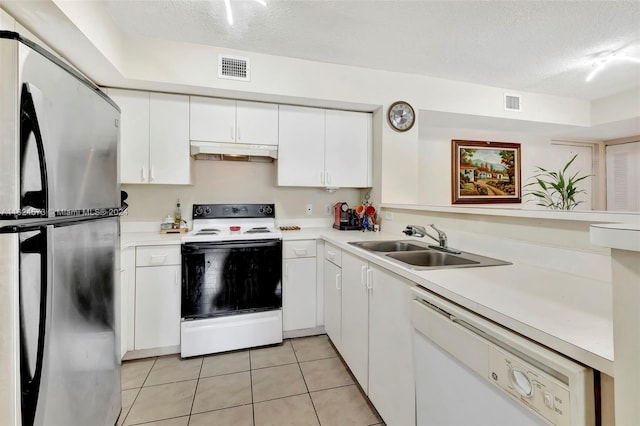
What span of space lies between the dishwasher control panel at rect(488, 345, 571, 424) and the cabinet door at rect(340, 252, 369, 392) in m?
0.90

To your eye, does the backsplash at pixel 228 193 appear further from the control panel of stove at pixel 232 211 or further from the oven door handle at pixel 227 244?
the oven door handle at pixel 227 244

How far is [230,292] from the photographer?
2225 mm

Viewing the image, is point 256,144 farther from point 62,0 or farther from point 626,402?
point 626,402

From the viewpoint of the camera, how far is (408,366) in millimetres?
1236

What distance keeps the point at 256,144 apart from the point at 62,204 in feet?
5.63

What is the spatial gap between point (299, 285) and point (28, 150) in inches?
75.8

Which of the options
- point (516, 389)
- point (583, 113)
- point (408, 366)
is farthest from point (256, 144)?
point (583, 113)

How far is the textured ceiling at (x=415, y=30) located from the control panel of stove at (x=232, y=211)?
1359 millimetres

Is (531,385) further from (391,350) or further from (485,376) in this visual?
(391,350)

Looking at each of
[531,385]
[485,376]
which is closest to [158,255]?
[485,376]

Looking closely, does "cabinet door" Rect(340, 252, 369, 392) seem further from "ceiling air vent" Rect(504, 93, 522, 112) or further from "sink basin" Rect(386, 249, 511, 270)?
"ceiling air vent" Rect(504, 93, 522, 112)

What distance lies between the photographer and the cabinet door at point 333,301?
211 cm

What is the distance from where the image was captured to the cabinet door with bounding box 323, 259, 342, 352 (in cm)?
211

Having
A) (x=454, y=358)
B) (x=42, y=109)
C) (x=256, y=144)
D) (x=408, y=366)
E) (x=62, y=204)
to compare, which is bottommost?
(x=408, y=366)
